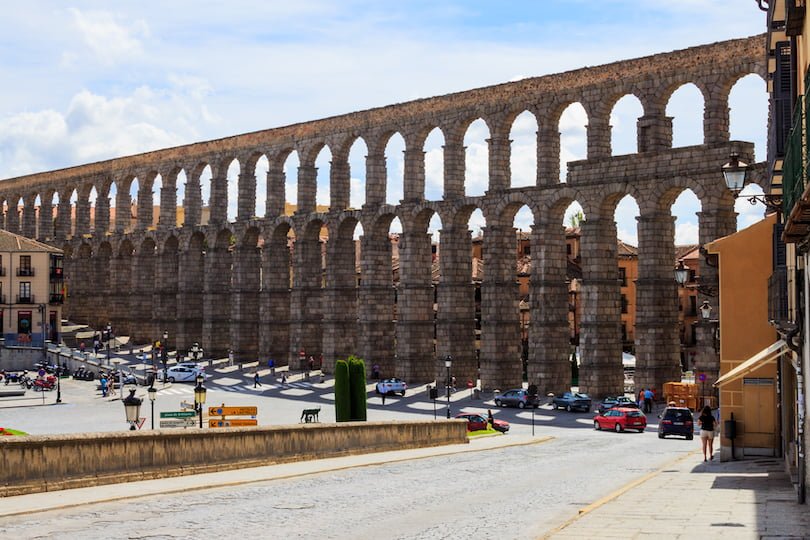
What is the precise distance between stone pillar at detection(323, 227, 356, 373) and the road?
41.5 meters

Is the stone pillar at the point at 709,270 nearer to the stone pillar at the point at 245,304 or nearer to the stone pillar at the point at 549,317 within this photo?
the stone pillar at the point at 549,317

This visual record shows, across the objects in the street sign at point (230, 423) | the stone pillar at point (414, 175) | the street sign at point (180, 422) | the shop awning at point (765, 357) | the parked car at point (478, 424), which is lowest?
the parked car at point (478, 424)

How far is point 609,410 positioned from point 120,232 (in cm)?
6736

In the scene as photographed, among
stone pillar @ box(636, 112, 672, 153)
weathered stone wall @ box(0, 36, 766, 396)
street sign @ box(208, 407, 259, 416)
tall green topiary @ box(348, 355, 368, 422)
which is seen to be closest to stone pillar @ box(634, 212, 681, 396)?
weathered stone wall @ box(0, 36, 766, 396)

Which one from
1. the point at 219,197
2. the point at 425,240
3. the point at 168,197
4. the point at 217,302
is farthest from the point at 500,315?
the point at 168,197

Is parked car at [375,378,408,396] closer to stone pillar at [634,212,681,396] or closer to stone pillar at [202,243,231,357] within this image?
stone pillar at [634,212,681,396]

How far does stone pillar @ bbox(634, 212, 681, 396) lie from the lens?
65.1m

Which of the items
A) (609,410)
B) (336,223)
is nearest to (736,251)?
(609,410)

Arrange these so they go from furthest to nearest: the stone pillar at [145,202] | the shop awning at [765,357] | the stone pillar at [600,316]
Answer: the stone pillar at [145,202], the stone pillar at [600,316], the shop awning at [765,357]

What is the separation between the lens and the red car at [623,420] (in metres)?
54.9

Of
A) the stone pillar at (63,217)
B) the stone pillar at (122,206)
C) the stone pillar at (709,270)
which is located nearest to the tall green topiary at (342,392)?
the stone pillar at (709,270)

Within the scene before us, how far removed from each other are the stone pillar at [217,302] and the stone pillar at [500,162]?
3200cm

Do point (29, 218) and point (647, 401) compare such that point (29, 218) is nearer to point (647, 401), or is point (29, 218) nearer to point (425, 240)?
point (425, 240)

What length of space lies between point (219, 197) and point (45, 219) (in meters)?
34.0
